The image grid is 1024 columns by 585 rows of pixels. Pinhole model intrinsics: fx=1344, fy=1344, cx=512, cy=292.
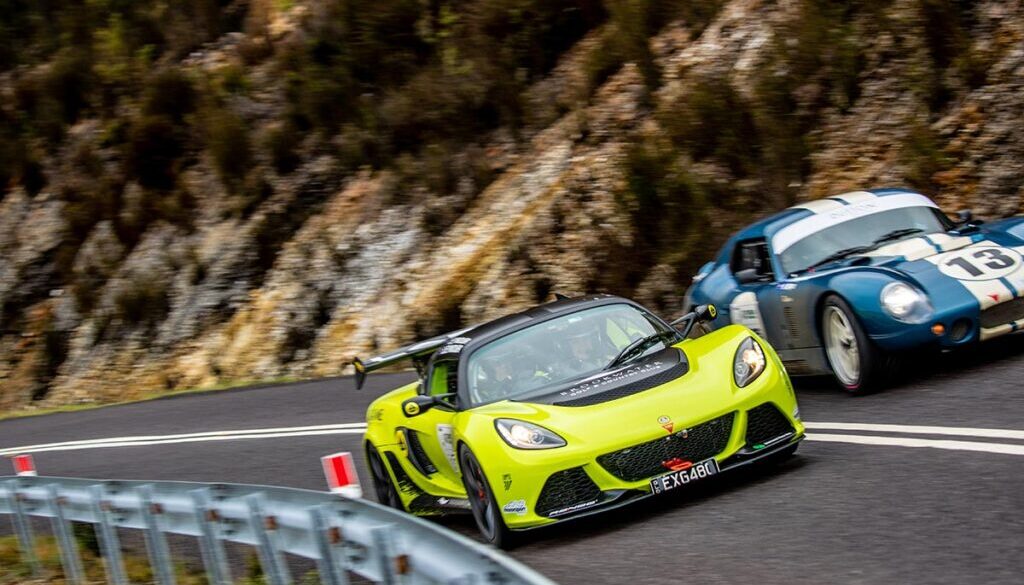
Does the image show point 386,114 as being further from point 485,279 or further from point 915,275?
point 915,275

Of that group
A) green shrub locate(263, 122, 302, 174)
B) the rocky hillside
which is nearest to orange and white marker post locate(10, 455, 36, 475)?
the rocky hillside

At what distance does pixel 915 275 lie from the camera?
8.62m

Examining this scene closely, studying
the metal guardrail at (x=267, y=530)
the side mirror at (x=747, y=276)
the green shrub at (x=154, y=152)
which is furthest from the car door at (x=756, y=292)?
the green shrub at (x=154, y=152)

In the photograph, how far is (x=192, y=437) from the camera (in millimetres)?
13438

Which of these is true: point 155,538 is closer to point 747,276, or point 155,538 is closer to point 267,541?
point 267,541

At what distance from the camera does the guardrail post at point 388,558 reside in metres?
4.32

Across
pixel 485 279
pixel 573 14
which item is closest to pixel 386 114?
pixel 573 14

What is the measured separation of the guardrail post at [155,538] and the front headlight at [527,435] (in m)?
1.71

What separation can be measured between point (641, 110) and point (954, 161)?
5.00 m

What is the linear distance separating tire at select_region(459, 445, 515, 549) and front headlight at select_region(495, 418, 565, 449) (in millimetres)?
208

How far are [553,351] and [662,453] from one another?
1213mm

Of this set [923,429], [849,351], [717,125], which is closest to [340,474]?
[923,429]

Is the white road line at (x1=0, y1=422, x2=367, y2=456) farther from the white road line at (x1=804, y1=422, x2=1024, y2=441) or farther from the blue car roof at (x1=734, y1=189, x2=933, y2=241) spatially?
the white road line at (x1=804, y1=422, x2=1024, y2=441)

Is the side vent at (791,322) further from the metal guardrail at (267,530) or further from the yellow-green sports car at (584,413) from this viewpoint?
the metal guardrail at (267,530)
